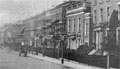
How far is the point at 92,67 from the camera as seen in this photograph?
79.4 ft

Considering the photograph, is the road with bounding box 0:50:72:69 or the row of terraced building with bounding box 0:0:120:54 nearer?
the road with bounding box 0:50:72:69

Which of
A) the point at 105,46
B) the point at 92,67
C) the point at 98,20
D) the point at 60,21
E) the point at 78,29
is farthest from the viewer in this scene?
the point at 60,21

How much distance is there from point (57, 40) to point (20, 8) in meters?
10.9

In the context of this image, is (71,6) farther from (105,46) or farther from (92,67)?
(105,46)

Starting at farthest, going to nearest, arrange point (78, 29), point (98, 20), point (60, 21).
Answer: point (60, 21) → point (78, 29) → point (98, 20)

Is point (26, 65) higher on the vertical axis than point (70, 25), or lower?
lower

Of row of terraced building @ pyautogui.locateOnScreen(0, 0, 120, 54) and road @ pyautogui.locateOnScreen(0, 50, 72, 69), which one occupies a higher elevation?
row of terraced building @ pyautogui.locateOnScreen(0, 0, 120, 54)

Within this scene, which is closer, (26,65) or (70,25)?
(26,65)

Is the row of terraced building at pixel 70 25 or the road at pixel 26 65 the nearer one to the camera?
the road at pixel 26 65

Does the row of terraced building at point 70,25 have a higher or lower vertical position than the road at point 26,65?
higher

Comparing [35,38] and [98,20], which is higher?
[98,20]

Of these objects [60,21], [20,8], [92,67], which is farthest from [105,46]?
[60,21]

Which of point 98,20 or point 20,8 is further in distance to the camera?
point 98,20

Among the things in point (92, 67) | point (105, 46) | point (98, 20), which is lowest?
point (92, 67)
